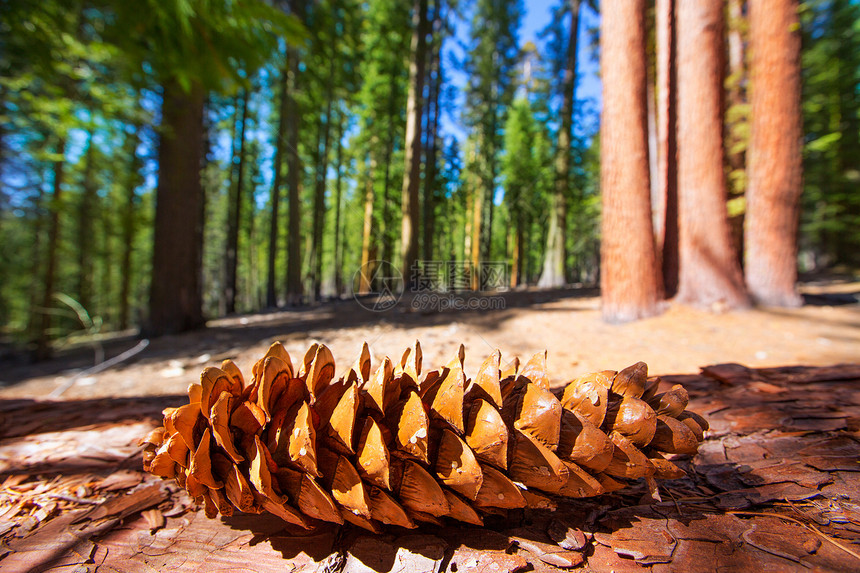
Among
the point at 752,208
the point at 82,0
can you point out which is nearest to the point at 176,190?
the point at 82,0

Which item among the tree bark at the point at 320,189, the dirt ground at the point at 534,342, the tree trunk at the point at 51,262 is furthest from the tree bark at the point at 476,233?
the tree trunk at the point at 51,262

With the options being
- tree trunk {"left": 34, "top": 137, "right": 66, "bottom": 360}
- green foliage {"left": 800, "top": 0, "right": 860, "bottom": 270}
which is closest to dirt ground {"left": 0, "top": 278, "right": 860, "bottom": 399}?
tree trunk {"left": 34, "top": 137, "right": 66, "bottom": 360}

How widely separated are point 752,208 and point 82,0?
7986 mm

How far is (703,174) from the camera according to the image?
4074mm

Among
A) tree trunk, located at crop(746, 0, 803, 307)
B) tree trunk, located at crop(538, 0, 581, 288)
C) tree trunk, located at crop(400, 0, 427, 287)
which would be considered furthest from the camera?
tree trunk, located at crop(538, 0, 581, 288)

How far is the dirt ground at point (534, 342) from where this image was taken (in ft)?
5.09

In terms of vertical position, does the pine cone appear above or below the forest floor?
above

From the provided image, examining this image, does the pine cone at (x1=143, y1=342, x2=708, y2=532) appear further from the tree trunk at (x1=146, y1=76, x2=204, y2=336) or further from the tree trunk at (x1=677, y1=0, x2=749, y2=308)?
the tree trunk at (x1=146, y1=76, x2=204, y2=336)

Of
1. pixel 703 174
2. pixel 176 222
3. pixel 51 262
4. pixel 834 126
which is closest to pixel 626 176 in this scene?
pixel 703 174

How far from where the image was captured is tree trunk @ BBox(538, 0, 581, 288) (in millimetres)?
12044

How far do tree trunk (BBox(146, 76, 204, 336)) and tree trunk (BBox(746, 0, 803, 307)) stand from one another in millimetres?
7572

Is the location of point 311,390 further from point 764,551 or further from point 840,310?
point 840,310

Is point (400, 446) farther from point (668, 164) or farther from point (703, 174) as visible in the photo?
point (668, 164)

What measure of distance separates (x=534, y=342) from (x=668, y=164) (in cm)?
478
